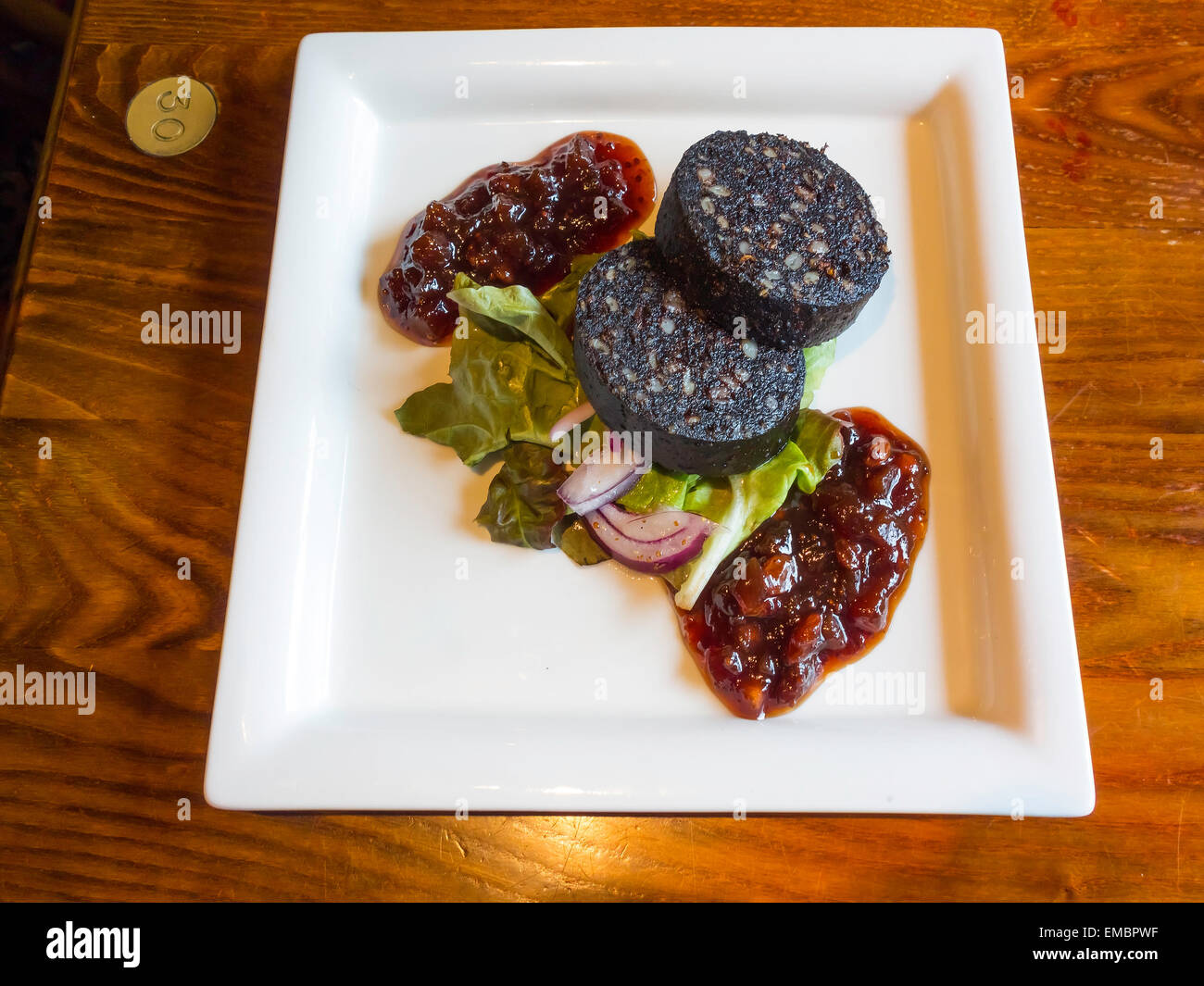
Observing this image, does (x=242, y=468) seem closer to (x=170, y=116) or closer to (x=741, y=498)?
(x=170, y=116)

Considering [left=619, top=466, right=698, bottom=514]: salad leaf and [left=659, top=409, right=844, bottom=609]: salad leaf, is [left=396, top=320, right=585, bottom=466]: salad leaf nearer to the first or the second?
[left=619, top=466, right=698, bottom=514]: salad leaf

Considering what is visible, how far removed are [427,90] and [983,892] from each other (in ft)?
9.83

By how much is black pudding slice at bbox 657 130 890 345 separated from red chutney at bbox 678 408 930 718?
1.48 ft

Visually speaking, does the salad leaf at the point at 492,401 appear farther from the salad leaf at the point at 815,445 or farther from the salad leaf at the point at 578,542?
the salad leaf at the point at 815,445

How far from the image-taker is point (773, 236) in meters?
2.18

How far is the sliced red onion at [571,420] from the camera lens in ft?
7.91

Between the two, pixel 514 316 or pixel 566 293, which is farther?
pixel 566 293

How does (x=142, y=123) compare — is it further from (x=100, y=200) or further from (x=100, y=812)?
(x=100, y=812)

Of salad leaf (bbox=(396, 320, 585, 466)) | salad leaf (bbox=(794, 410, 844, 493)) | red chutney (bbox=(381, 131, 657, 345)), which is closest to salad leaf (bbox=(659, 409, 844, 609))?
salad leaf (bbox=(794, 410, 844, 493))

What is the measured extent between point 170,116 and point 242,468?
138cm

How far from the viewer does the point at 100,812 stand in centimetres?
238

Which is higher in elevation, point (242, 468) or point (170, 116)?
point (170, 116)

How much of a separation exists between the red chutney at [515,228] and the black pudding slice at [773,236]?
442 millimetres

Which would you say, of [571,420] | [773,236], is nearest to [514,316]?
[571,420]
